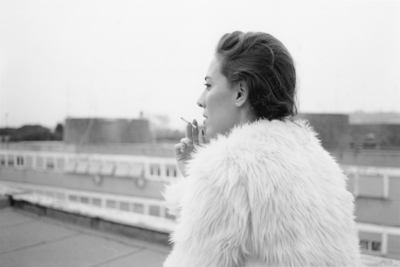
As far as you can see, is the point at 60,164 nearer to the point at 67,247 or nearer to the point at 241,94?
the point at 67,247

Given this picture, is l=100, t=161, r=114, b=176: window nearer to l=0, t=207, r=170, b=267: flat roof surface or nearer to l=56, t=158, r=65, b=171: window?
l=56, t=158, r=65, b=171: window

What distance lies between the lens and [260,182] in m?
0.66

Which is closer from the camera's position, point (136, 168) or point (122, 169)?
point (136, 168)

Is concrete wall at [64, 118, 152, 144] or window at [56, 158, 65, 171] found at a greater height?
concrete wall at [64, 118, 152, 144]

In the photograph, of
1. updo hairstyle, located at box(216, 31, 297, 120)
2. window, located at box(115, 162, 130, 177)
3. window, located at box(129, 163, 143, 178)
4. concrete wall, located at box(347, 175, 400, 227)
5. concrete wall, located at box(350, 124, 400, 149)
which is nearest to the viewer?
updo hairstyle, located at box(216, 31, 297, 120)

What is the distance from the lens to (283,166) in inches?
27.5

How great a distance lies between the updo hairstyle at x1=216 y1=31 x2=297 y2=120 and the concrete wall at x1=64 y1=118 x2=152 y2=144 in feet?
68.0

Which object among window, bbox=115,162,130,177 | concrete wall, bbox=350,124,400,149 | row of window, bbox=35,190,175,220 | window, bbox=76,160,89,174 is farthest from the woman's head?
window, bbox=76,160,89,174

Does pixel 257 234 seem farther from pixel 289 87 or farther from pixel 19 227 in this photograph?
pixel 19 227

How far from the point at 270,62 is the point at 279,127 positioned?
0.15 meters

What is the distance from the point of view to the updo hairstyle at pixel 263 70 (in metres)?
0.77

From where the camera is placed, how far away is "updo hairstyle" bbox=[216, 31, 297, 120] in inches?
30.3

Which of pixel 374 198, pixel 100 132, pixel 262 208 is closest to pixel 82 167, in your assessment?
pixel 100 132

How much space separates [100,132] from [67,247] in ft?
82.4
